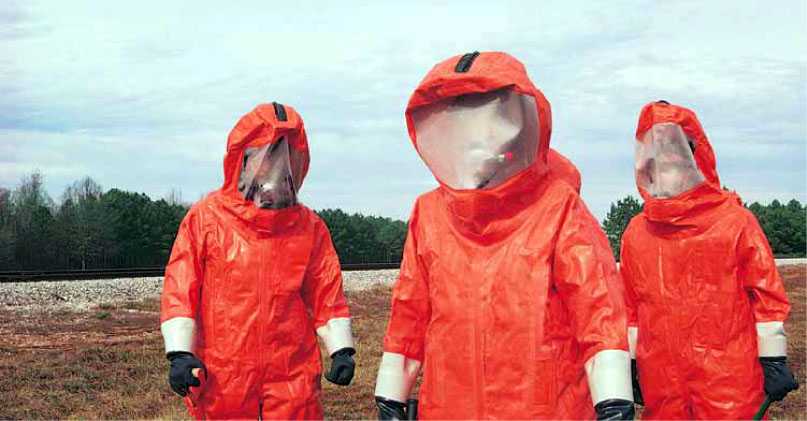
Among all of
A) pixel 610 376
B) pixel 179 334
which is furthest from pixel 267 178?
pixel 610 376

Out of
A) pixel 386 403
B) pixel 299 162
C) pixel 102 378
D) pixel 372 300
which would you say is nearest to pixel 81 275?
pixel 372 300

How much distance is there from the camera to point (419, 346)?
4145mm

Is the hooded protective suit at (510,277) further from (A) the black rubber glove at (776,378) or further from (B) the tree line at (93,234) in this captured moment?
(B) the tree line at (93,234)

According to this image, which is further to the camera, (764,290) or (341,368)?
(764,290)

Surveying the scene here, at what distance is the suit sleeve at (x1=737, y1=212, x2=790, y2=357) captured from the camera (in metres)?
5.75

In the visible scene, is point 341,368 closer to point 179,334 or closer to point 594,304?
point 179,334

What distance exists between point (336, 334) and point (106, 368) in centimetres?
706

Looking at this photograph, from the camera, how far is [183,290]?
520 cm

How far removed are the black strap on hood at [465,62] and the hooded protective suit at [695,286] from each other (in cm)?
244

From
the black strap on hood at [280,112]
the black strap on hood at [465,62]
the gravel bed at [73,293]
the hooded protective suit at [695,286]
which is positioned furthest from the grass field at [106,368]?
→ the black strap on hood at [465,62]

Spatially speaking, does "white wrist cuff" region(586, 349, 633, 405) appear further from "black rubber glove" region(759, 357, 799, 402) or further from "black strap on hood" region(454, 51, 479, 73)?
"black rubber glove" region(759, 357, 799, 402)

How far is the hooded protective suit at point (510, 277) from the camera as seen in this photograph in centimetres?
372

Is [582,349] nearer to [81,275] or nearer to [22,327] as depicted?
[22,327]

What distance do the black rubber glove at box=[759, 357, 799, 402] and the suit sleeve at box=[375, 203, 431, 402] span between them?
276 cm
